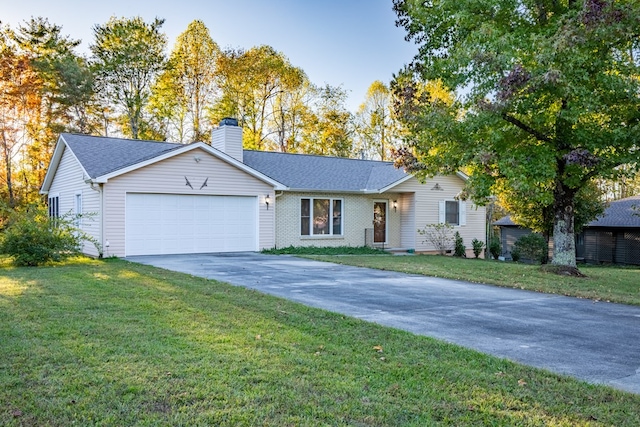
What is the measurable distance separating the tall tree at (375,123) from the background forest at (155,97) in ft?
0.24

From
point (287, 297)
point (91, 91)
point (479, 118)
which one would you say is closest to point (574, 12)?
point (479, 118)

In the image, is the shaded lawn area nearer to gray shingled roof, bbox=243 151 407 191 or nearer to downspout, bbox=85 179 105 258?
gray shingled roof, bbox=243 151 407 191

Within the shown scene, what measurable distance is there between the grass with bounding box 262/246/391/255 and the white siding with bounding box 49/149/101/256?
18.3 feet

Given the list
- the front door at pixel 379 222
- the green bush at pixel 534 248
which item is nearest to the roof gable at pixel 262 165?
the front door at pixel 379 222

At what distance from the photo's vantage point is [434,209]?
22484 millimetres

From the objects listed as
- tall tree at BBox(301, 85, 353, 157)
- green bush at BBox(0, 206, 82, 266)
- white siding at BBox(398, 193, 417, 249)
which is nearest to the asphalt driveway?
green bush at BBox(0, 206, 82, 266)

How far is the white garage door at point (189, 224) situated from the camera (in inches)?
639

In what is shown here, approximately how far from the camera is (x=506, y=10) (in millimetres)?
12922

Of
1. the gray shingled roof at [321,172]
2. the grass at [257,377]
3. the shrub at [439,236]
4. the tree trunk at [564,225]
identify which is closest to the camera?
the grass at [257,377]

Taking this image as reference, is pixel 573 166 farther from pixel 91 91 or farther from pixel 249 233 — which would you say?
pixel 91 91

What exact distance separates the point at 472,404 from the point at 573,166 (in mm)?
10366

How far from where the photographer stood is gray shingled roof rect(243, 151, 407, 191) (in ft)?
66.4

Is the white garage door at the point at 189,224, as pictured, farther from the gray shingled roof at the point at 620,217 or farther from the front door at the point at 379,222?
the gray shingled roof at the point at 620,217

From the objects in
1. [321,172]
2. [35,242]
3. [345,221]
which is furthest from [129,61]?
[35,242]
